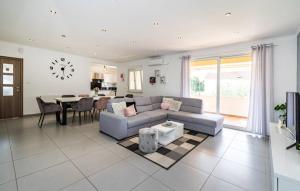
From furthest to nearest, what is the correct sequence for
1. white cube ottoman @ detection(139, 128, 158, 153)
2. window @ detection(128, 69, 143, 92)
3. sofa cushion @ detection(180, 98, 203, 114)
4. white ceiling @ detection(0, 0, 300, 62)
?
1. window @ detection(128, 69, 143, 92)
2. sofa cushion @ detection(180, 98, 203, 114)
3. white cube ottoman @ detection(139, 128, 158, 153)
4. white ceiling @ detection(0, 0, 300, 62)

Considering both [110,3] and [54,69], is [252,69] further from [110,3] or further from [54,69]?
[54,69]

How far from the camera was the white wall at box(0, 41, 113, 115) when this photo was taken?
15.9 ft

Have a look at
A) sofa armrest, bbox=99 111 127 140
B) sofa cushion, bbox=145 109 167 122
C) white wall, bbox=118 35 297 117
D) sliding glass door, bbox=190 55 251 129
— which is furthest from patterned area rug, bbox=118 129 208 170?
white wall, bbox=118 35 297 117

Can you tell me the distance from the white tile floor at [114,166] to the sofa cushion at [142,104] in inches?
56.8

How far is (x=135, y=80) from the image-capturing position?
7.37 metres

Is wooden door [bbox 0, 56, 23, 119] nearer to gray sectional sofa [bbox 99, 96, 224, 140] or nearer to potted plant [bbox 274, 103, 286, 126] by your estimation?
gray sectional sofa [bbox 99, 96, 224, 140]

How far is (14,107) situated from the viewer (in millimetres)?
4875

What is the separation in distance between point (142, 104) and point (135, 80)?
297 cm

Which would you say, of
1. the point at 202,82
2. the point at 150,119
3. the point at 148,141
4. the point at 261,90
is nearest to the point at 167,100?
the point at 150,119

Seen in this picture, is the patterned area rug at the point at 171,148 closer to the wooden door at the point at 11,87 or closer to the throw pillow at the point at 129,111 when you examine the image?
the throw pillow at the point at 129,111

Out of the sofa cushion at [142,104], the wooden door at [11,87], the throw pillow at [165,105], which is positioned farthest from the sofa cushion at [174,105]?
the wooden door at [11,87]

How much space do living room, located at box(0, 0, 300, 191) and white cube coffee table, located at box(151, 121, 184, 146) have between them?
2 cm

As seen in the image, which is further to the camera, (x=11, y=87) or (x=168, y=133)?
(x=11, y=87)

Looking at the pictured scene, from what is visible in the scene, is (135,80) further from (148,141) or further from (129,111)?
(148,141)
